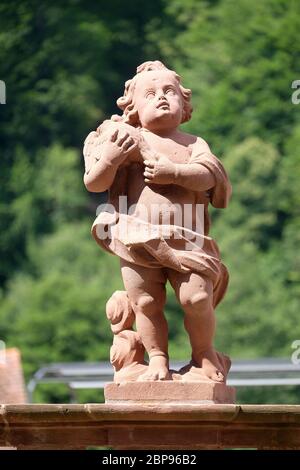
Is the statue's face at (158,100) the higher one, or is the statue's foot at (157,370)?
the statue's face at (158,100)

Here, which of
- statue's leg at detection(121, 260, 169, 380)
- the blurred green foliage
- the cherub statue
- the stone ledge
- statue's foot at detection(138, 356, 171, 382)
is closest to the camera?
the stone ledge

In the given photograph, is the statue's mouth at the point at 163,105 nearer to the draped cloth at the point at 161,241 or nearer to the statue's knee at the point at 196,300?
the draped cloth at the point at 161,241

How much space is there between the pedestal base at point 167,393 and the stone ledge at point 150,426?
0.96ft

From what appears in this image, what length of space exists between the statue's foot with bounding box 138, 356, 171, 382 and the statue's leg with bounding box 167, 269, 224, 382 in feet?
1.14

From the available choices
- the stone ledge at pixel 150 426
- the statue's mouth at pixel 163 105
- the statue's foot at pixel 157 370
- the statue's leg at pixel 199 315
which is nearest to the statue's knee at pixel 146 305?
the statue's leg at pixel 199 315

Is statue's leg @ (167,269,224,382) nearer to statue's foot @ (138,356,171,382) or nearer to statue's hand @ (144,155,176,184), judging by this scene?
statue's foot @ (138,356,171,382)

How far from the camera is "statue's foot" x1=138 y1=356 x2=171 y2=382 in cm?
1875

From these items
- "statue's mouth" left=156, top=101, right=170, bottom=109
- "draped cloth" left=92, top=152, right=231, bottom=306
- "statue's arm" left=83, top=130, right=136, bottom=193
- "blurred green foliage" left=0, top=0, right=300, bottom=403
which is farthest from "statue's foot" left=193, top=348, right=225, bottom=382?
"blurred green foliage" left=0, top=0, right=300, bottom=403

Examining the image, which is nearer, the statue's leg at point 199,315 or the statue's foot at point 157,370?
the statue's foot at point 157,370

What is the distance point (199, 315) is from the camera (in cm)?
1902

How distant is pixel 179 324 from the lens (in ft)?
195

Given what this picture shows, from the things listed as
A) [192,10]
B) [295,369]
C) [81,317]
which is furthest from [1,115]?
[295,369]

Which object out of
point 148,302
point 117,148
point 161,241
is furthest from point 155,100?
point 148,302

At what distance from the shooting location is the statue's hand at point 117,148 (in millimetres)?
19062
